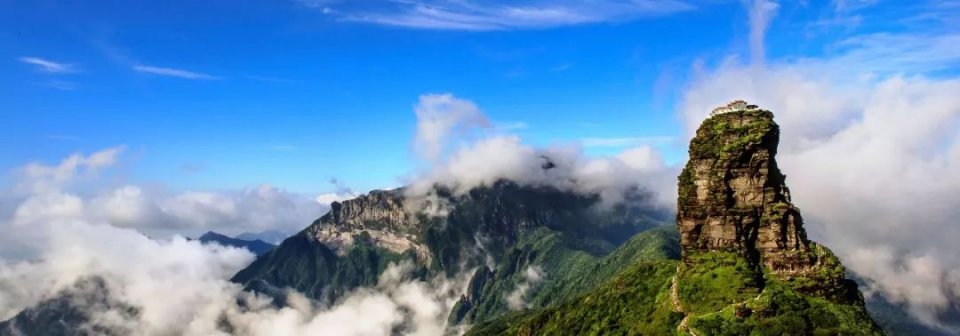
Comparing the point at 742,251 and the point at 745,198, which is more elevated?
the point at 745,198

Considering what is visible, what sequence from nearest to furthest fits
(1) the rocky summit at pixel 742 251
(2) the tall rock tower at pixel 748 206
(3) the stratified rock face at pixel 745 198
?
(1) the rocky summit at pixel 742 251
(2) the tall rock tower at pixel 748 206
(3) the stratified rock face at pixel 745 198

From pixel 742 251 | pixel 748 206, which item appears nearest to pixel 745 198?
pixel 748 206

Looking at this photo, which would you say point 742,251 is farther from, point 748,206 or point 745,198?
point 745,198

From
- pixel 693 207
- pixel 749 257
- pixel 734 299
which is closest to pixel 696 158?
pixel 693 207

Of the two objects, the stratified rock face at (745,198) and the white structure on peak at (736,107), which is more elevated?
the white structure on peak at (736,107)

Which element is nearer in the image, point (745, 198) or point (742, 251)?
point (742, 251)

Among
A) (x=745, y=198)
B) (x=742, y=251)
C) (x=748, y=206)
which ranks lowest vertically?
(x=742, y=251)

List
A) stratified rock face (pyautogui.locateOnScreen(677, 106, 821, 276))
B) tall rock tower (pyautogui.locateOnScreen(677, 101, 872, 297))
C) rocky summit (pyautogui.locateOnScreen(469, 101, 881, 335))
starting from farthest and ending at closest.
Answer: stratified rock face (pyautogui.locateOnScreen(677, 106, 821, 276))
tall rock tower (pyautogui.locateOnScreen(677, 101, 872, 297))
rocky summit (pyautogui.locateOnScreen(469, 101, 881, 335))

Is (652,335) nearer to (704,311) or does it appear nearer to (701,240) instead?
(704,311)

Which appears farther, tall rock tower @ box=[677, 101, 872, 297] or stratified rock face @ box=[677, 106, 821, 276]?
stratified rock face @ box=[677, 106, 821, 276]
